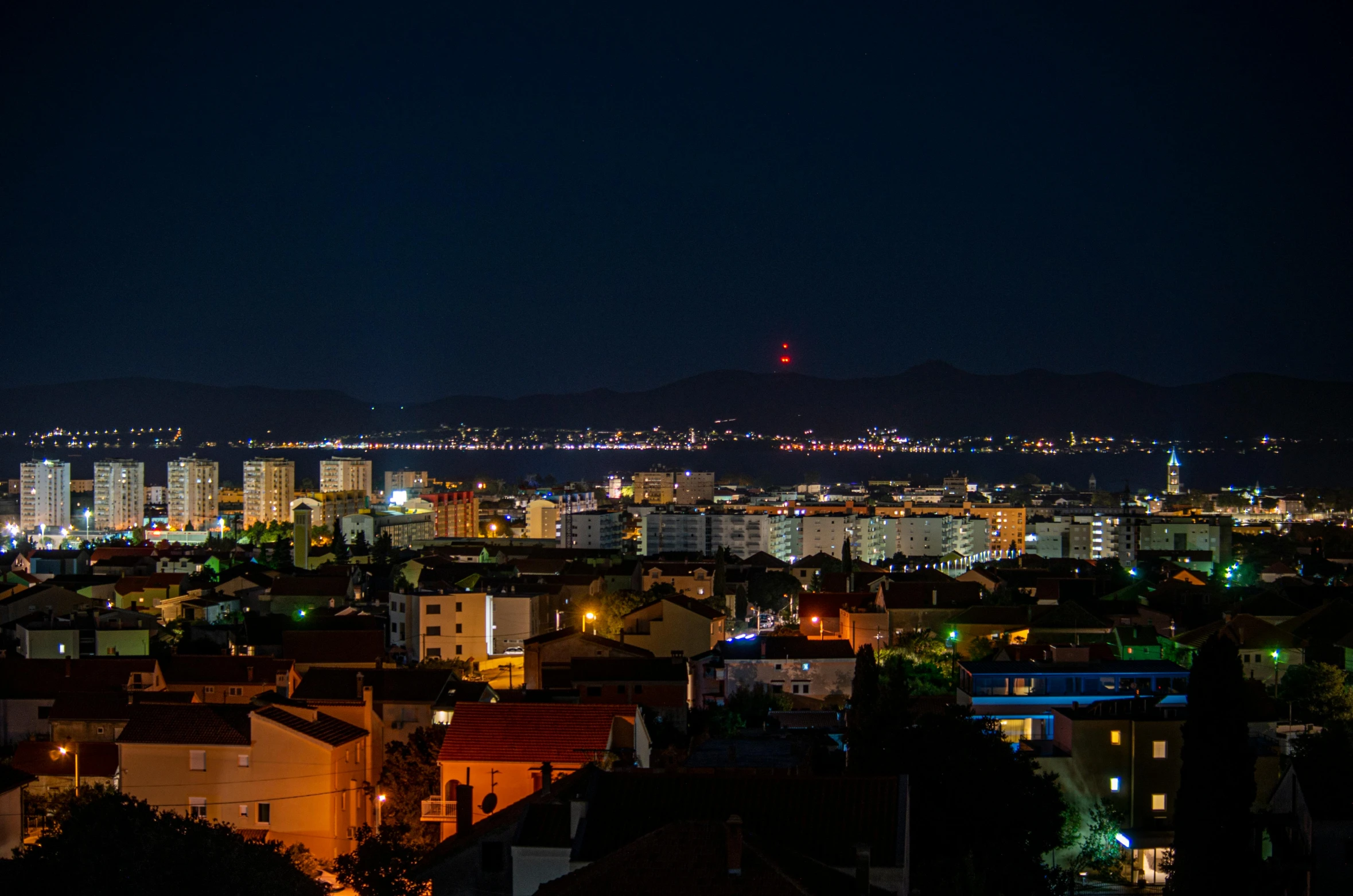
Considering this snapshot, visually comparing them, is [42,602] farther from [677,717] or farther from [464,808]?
[464,808]

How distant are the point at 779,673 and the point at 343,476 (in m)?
55.5

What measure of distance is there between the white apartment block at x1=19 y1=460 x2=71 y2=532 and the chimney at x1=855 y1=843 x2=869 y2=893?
59.8m

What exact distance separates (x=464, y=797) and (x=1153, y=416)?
148779 mm

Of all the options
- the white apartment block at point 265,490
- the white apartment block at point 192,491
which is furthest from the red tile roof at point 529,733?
the white apartment block at point 192,491

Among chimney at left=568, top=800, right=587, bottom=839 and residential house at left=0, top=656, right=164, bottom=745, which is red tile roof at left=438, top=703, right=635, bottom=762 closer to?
chimney at left=568, top=800, right=587, bottom=839

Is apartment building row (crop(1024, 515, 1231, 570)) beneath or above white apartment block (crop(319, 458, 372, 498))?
beneath

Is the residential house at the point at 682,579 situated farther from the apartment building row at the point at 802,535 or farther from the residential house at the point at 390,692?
the apartment building row at the point at 802,535

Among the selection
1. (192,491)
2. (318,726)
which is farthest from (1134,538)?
(192,491)

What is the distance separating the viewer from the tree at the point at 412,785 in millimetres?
8758

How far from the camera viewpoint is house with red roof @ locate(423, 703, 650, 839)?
812cm

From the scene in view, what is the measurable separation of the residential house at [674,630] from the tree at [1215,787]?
28.7 feet

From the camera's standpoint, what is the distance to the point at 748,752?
821cm

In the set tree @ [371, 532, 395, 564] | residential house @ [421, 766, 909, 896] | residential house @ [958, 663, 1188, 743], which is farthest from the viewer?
tree @ [371, 532, 395, 564]

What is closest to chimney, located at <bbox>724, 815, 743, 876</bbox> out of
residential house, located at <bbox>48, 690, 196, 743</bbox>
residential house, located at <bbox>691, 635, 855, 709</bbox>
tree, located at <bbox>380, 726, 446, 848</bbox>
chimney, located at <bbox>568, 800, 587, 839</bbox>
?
chimney, located at <bbox>568, 800, 587, 839</bbox>
